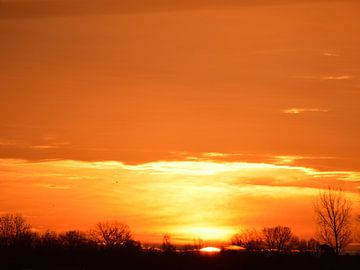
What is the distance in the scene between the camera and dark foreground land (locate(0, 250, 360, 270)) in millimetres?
55816

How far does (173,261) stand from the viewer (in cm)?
5975

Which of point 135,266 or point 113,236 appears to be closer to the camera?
point 135,266

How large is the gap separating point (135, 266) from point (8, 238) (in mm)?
54814

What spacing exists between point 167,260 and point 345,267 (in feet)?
57.8

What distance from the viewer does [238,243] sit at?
111125 mm

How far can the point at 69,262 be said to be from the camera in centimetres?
6322

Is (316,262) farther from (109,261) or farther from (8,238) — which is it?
(8,238)

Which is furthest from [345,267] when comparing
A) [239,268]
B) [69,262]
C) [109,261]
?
[69,262]

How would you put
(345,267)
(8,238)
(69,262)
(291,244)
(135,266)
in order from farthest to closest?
(291,244) → (8,238) → (69,262) → (135,266) → (345,267)

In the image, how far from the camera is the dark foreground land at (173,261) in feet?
183

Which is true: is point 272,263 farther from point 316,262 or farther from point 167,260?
point 167,260

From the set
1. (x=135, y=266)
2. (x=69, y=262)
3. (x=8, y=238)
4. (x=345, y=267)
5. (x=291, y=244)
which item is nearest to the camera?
(x=345, y=267)

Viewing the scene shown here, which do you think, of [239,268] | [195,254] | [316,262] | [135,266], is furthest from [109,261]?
[316,262]

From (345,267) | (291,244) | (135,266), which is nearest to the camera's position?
(345,267)
